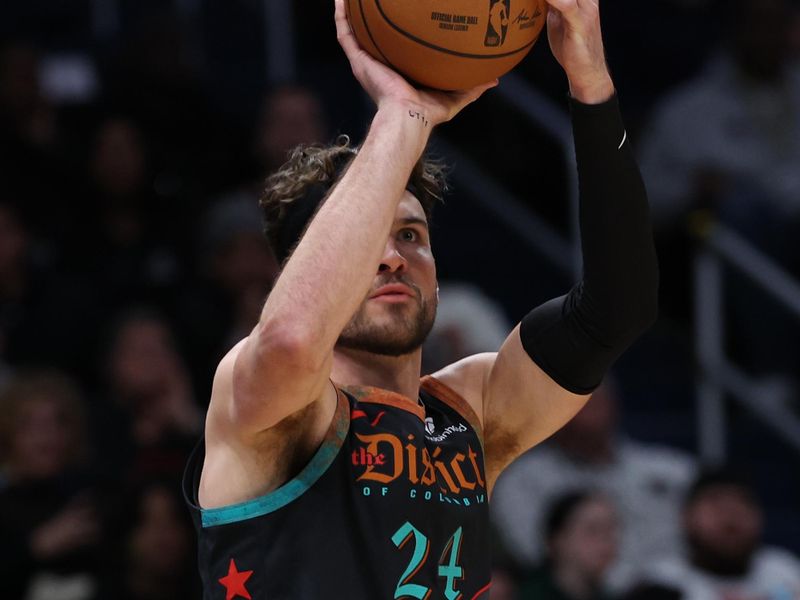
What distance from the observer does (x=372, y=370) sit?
122 inches

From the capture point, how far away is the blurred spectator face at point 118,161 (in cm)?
711

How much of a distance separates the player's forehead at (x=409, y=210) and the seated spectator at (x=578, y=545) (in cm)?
307

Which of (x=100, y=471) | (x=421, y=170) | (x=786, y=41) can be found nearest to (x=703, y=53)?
(x=786, y=41)

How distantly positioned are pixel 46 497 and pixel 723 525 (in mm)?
2662

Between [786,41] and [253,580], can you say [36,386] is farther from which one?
[786,41]

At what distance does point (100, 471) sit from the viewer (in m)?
5.91

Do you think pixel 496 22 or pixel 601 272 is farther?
pixel 601 272

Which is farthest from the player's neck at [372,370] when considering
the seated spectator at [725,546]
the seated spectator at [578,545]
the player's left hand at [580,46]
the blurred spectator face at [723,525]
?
the blurred spectator face at [723,525]

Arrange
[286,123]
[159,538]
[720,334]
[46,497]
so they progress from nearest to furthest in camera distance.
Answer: [159,538] < [46,497] < [720,334] < [286,123]

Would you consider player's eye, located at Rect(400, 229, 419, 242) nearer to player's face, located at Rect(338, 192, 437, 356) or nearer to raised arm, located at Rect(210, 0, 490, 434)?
player's face, located at Rect(338, 192, 437, 356)

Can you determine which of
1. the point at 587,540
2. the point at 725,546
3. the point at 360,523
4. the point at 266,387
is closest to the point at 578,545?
the point at 587,540

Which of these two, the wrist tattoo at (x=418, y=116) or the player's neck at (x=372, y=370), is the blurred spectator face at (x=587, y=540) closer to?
the player's neck at (x=372, y=370)

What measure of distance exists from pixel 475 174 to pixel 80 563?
3.44 meters

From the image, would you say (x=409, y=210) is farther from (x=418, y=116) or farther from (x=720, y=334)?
(x=720, y=334)
